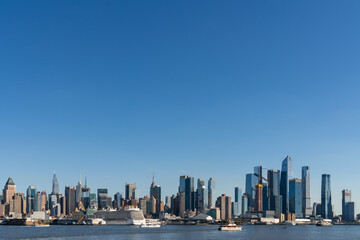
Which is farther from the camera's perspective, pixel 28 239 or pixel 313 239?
pixel 313 239

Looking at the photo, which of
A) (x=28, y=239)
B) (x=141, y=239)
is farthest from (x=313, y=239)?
(x=28, y=239)

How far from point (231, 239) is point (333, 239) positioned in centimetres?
3864

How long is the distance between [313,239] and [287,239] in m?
11.1

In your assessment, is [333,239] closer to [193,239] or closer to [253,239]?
[253,239]

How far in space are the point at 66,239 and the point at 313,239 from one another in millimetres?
80483

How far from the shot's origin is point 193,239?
15550 centimetres

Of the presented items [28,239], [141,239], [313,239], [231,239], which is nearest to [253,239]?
[231,239]

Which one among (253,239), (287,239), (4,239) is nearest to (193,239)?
(253,239)

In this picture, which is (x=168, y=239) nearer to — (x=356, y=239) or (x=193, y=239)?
(x=193, y=239)

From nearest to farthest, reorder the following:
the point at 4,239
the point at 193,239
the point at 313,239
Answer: the point at 4,239 → the point at 193,239 → the point at 313,239

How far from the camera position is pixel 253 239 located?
163 metres

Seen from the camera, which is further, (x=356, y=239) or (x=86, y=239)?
(x=356, y=239)

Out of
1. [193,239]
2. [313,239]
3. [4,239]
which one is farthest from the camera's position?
[313,239]

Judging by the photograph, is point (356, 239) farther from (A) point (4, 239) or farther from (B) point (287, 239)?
(A) point (4, 239)
